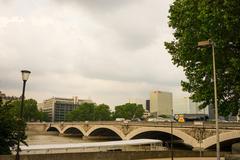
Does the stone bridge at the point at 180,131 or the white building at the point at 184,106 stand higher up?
the white building at the point at 184,106

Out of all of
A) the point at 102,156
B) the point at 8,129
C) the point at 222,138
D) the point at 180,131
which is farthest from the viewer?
the point at 180,131

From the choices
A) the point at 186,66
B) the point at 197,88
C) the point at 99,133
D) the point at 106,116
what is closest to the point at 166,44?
the point at 186,66

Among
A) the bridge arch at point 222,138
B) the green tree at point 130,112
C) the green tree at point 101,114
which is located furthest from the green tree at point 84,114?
the bridge arch at point 222,138

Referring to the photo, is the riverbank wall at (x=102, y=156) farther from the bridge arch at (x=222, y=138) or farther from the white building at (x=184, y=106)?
the white building at (x=184, y=106)

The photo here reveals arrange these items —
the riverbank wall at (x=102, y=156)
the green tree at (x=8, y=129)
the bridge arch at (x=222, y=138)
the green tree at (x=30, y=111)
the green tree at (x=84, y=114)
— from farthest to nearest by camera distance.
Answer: the green tree at (x=30, y=111) → the green tree at (x=84, y=114) → the bridge arch at (x=222, y=138) → the riverbank wall at (x=102, y=156) → the green tree at (x=8, y=129)

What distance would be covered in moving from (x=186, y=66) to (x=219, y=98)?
10.2ft

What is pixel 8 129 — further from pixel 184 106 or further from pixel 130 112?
pixel 184 106

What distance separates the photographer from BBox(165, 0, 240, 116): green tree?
1780 centimetres

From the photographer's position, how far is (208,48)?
64.6ft

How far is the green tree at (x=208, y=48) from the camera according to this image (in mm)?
17797

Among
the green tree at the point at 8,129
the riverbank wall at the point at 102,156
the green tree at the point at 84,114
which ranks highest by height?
the green tree at the point at 84,114

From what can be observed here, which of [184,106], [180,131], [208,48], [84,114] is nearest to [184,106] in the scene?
[184,106]

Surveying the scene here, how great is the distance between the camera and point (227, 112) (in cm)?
1980

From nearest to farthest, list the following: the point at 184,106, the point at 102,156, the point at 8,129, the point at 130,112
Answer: the point at 8,129
the point at 102,156
the point at 130,112
the point at 184,106
